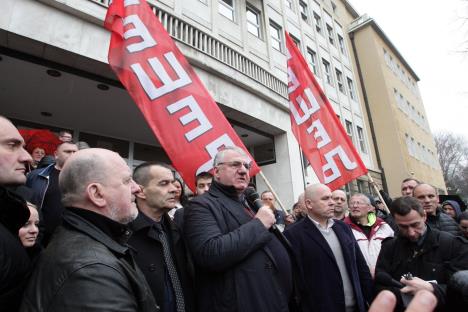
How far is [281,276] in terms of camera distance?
6.34 ft

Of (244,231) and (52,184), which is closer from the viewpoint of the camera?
(244,231)

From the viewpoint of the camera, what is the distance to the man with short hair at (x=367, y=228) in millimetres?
3389

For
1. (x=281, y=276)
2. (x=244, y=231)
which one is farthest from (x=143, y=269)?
(x=281, y=276)

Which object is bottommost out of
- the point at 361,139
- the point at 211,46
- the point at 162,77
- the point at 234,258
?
the point at 234,258

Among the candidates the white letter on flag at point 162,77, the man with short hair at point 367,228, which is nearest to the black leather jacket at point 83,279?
the white letter on flag at point 162,77

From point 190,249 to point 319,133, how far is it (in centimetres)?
335

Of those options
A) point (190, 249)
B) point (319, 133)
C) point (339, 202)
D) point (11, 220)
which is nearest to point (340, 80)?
point (319, 133)

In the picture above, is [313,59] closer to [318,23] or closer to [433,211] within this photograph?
[318,23]

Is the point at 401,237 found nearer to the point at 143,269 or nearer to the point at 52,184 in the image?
the point at 143,269

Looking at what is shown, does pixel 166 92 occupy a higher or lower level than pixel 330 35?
lower

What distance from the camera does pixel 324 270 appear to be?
2521mm

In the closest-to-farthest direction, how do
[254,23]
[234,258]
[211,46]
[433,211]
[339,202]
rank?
[234,258] → [433,211] → [339,202] → [211,46] → [254,23]

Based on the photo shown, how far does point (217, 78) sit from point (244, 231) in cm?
697

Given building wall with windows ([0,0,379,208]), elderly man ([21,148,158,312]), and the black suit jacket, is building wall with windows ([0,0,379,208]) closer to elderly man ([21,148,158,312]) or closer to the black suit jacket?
the black suit jacket
